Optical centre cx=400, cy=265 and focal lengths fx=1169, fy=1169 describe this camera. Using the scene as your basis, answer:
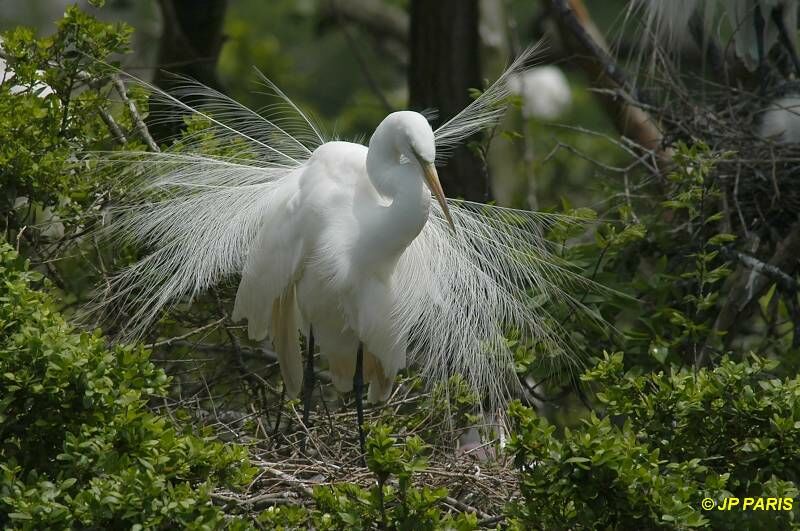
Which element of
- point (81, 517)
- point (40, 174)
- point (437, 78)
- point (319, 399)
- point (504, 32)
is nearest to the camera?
point (81, 517)

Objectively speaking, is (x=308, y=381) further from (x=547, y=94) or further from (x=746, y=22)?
(x=547, y=94)

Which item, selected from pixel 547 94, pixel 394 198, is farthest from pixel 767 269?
pixel 547 94

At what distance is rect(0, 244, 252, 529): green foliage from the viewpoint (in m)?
2.31

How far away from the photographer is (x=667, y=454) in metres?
2.68

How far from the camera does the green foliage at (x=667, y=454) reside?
2359 millimetres

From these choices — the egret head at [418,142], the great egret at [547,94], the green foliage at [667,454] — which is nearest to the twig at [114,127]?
the egret head at [418,142]

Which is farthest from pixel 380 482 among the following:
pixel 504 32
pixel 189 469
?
pixel 504 32

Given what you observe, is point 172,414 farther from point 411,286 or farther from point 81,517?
point 81,517

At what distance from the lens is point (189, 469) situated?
248 centimetres

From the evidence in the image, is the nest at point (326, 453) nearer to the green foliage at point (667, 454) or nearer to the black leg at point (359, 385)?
the black leg at point (359, 385)

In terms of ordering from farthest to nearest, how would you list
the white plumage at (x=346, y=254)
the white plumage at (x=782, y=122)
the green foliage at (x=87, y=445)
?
the white plumage at (x=782, y=122), the white plumage at (x=346, y=254), the green foliage at (x=87, y=445)

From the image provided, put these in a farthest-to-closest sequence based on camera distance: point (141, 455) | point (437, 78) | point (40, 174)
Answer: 1. point (437, 78)
2. point (40, 174)
3. point (141, 455)

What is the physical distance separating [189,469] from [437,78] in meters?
3.28

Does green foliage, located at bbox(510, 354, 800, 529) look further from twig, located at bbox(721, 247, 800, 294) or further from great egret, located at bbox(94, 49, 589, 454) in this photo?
twig, located at bbox(721, 247, 800, 294)
